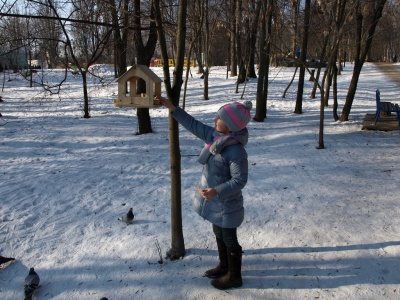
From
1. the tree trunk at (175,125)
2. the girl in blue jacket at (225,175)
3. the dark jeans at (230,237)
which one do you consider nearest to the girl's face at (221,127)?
the girl in blue jacket at (225,175)

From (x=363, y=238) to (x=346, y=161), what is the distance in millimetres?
3297

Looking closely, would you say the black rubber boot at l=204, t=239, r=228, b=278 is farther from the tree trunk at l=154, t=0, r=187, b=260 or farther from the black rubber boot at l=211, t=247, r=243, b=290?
the tree trunk at l=154, t=0, r=187, b=260

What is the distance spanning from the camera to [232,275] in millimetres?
3174

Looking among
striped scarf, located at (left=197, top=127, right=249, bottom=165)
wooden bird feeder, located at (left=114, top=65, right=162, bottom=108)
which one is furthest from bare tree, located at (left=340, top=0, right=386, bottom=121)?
striped scarf, located at (left=197, top=127, right=249, bottom=165)

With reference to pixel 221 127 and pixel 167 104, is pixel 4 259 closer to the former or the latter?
pixel 167 104

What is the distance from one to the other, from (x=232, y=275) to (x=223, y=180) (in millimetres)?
958

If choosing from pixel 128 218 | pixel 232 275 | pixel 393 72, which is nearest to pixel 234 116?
pixel 232 275

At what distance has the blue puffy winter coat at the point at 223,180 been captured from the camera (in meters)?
2.71

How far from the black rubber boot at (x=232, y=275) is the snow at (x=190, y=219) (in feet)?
0.21

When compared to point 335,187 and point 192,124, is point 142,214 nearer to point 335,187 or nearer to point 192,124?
point 192,124

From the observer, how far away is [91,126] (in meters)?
11.0

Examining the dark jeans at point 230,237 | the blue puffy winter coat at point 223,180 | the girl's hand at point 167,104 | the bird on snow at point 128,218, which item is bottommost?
the bird on snow at point 128,218

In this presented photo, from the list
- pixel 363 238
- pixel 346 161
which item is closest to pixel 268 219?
pixel 363 238

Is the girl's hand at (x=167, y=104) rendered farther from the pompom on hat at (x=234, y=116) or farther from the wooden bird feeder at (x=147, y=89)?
the pompom on hat at (x=234, y=116)
